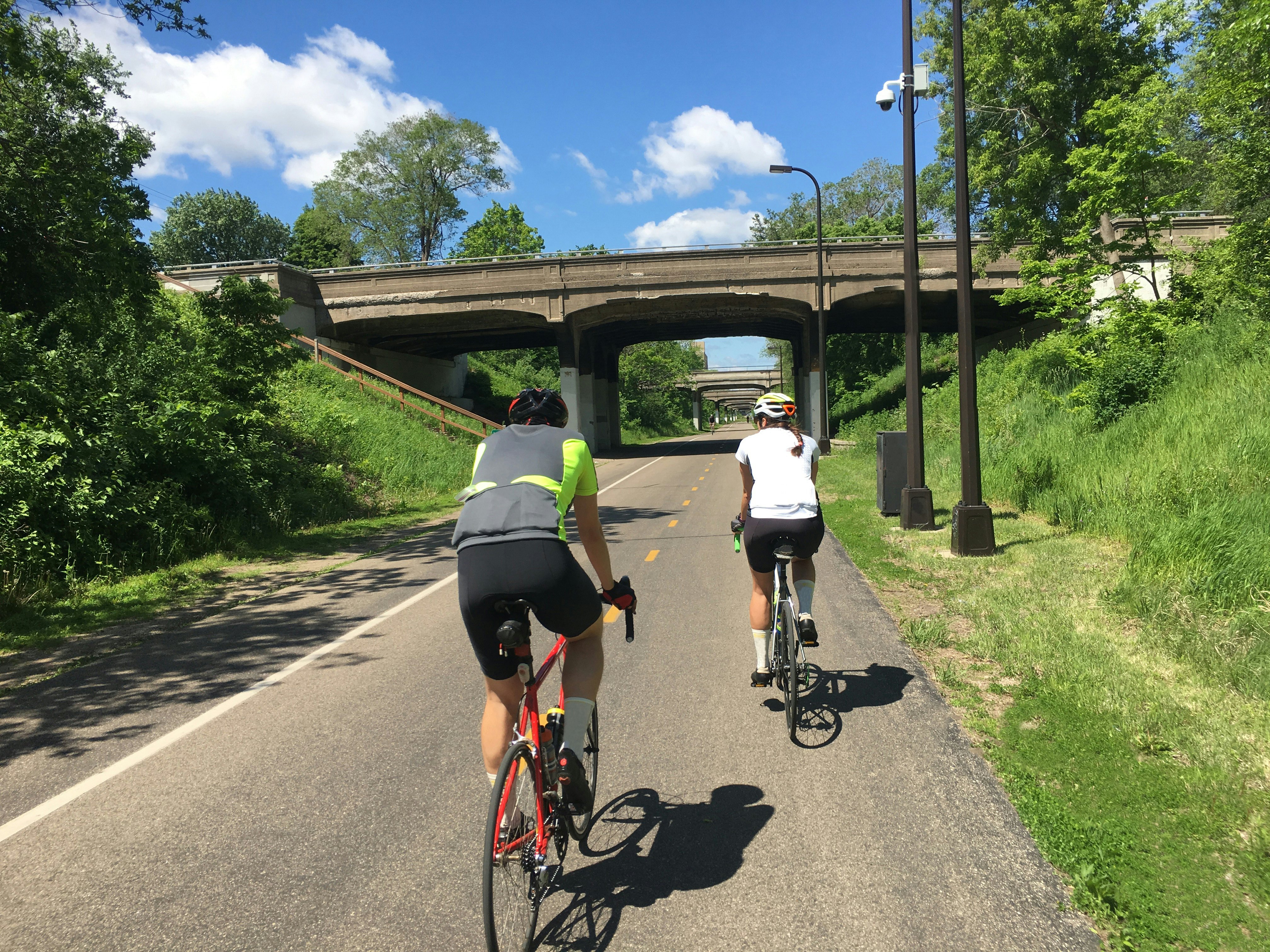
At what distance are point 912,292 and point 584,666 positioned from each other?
440 inches

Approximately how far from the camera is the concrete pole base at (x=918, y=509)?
12.8m

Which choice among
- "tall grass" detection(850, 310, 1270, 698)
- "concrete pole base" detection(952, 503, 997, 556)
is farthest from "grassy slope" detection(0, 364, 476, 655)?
"tall grass" detection(850, 310, 1270, 698)

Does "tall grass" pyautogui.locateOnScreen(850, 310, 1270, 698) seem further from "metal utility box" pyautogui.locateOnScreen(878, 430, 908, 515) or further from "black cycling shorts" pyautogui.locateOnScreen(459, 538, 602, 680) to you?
"black cycling shorts" pyautogui.locateOnScreen(459, 538, 602, 680)

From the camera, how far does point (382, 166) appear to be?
71250mm

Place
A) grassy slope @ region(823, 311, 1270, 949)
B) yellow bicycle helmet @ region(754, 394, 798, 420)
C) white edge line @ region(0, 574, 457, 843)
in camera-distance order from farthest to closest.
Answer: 1. yellow bicycle helmet @ region(754, 394, 798, 420)
2. white edge line @ region(0, 574, 457, 843)
3. grassy slope @ region(823, 311, 1270, 949)

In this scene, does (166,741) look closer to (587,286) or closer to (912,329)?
(912,329)

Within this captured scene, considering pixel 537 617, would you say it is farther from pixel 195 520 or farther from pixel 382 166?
pixel 382 166

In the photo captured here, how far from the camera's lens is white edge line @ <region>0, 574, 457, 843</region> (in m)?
4.21

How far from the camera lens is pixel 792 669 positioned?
488 cm

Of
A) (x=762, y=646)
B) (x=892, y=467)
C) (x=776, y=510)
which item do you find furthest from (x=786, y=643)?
(x=892, y=467)

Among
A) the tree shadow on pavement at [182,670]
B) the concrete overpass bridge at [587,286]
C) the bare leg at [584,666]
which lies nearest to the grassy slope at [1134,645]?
the bare leg at [584,666]

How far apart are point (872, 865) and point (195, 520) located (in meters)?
12.4

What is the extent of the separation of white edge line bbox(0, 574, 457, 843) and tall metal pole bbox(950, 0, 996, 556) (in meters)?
6.95

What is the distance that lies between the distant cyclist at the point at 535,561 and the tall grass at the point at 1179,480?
4.23 m
